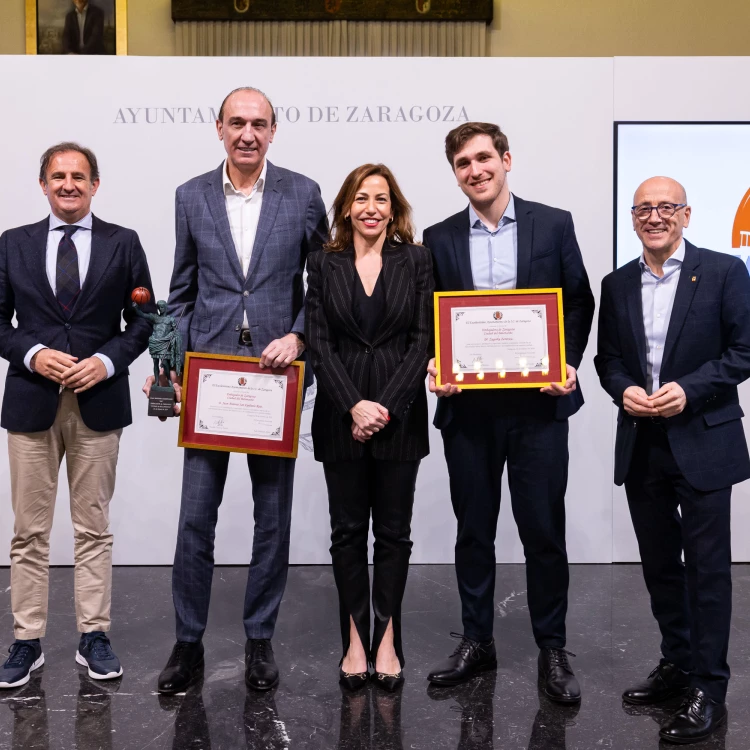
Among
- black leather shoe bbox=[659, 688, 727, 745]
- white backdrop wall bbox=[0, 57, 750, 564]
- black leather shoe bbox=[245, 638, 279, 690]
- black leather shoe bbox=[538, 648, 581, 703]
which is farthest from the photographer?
white backdrop wall bbox=[0, 57, 750, 564]

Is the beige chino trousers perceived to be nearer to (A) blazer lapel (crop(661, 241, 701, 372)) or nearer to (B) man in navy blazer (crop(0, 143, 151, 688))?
(B) man in navy blazer (crop(0, 143, 151, 688))

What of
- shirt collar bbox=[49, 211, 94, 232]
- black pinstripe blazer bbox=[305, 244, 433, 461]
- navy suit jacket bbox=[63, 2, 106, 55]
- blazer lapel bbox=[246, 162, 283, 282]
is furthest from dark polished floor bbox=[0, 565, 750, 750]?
navy suit jacket bbox=[63, 2, 106, 55]

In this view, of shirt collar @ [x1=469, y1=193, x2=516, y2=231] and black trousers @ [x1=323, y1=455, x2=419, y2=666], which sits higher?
shirt collar @ [x1=469, y1=193, x2=516, y2=231]

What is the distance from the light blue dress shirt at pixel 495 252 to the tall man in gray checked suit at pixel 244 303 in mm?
539

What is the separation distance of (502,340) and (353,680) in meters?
1.20

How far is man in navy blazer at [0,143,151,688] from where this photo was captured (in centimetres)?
297

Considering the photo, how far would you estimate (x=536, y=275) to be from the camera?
291 centimetres

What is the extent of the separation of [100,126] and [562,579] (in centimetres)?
300

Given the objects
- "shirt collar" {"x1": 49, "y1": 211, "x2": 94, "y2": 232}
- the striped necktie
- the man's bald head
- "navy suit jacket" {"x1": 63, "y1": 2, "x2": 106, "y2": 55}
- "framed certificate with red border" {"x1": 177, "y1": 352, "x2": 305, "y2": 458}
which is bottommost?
"framed certificate with red border" {"x1": 177, "y1": 352, "x2": 305, "y2": 458}

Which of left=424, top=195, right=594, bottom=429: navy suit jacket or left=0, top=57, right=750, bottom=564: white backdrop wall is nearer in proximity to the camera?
left=424, top=195, right=594, bottom=429: navy suit jacket

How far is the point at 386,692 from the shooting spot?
294cm

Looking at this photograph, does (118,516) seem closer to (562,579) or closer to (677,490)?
(562,579)

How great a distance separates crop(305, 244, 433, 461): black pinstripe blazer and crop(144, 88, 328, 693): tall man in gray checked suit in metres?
0.16

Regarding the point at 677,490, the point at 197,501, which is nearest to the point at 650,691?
the point at 677,490
